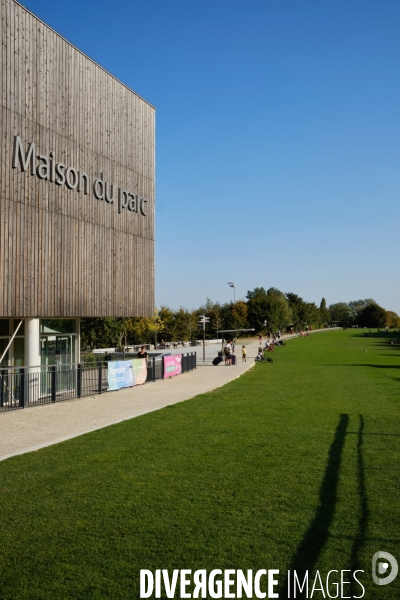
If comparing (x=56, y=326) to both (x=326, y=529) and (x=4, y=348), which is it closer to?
(x=4, y=348)

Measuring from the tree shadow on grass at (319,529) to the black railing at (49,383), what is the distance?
37.3 ft

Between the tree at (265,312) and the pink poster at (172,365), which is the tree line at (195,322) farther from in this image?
the pink poster at (172,365)

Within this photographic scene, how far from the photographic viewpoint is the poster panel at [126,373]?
25.1 meters

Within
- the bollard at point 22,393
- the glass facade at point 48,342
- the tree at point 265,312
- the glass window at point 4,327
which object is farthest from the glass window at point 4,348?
the tree at point 265,312

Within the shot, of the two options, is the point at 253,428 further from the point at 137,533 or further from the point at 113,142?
the point at 113,142

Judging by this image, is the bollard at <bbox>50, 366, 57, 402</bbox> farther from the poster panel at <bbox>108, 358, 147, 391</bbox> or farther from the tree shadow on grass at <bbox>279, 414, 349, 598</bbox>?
the tree shadow on grass at <bbox>279, 414, 349, 598</bbox>

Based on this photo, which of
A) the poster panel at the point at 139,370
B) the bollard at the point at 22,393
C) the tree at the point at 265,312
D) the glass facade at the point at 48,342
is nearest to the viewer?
the bollard at the point at 22,393

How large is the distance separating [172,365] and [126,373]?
7.17 metres

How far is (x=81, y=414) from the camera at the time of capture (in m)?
18.4

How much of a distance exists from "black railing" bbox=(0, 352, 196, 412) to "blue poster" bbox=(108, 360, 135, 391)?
30 cm

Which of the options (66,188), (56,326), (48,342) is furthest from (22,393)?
(66,188)

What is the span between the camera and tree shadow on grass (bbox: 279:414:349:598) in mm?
6445

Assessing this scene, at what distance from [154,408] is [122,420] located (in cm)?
269

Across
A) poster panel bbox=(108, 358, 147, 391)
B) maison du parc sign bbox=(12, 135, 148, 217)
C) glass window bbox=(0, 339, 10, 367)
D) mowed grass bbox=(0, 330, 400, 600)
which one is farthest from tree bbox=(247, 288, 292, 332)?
mowed grass bbox=(0, 330, 400, 600)
